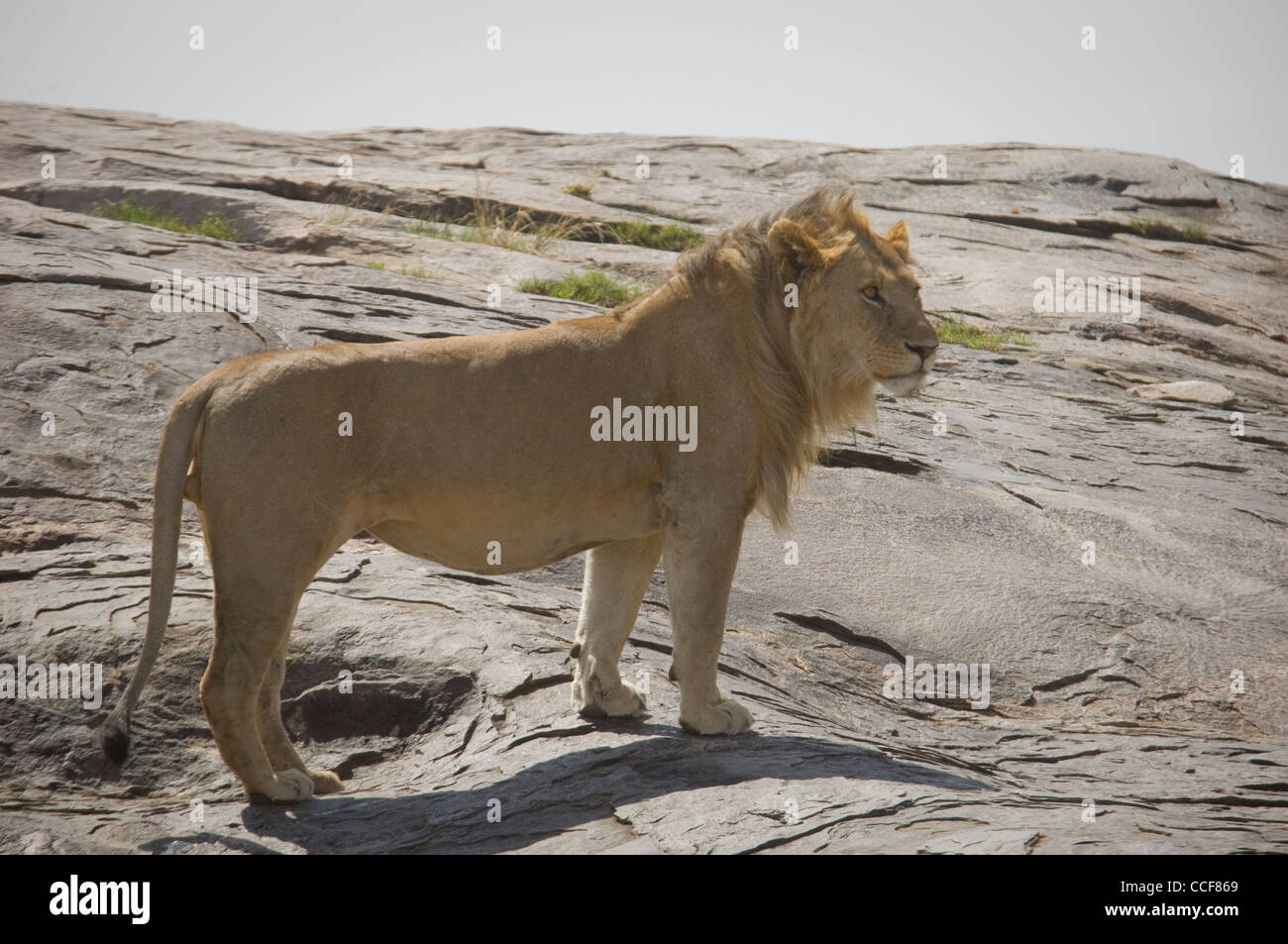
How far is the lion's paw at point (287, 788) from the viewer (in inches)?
195

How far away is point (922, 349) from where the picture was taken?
5664 millimetres

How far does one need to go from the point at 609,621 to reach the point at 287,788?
162cm

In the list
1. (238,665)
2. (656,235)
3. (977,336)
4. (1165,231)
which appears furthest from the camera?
(1165,231)

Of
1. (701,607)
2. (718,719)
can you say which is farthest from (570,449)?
(718,719)

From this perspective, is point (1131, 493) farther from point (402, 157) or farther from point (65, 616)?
point (402, 157)

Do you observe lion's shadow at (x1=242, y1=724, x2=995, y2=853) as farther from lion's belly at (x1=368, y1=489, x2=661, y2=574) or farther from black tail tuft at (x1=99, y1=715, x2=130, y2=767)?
lion's belly at (x1=368, y1=489, x2=661, y2=574)

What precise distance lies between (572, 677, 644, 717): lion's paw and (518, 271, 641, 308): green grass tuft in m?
7.36

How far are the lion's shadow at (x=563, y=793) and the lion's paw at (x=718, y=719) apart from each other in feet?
0.19

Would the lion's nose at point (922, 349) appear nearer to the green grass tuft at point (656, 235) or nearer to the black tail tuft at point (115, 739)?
the black tail tuft at point (115, 739)

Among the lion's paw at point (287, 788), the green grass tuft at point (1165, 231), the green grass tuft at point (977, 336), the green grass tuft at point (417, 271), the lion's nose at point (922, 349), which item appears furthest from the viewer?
the green grass tuft at point (1165, 231)

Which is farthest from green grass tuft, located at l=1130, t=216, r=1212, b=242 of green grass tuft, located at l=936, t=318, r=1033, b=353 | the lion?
the lion

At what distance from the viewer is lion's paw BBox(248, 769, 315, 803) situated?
4.96 metres

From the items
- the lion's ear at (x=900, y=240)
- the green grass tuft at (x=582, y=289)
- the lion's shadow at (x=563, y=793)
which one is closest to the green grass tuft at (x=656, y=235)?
the green grass tuft at (x=582, y=289)

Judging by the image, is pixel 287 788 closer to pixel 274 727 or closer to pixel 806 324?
pixel 274 727
